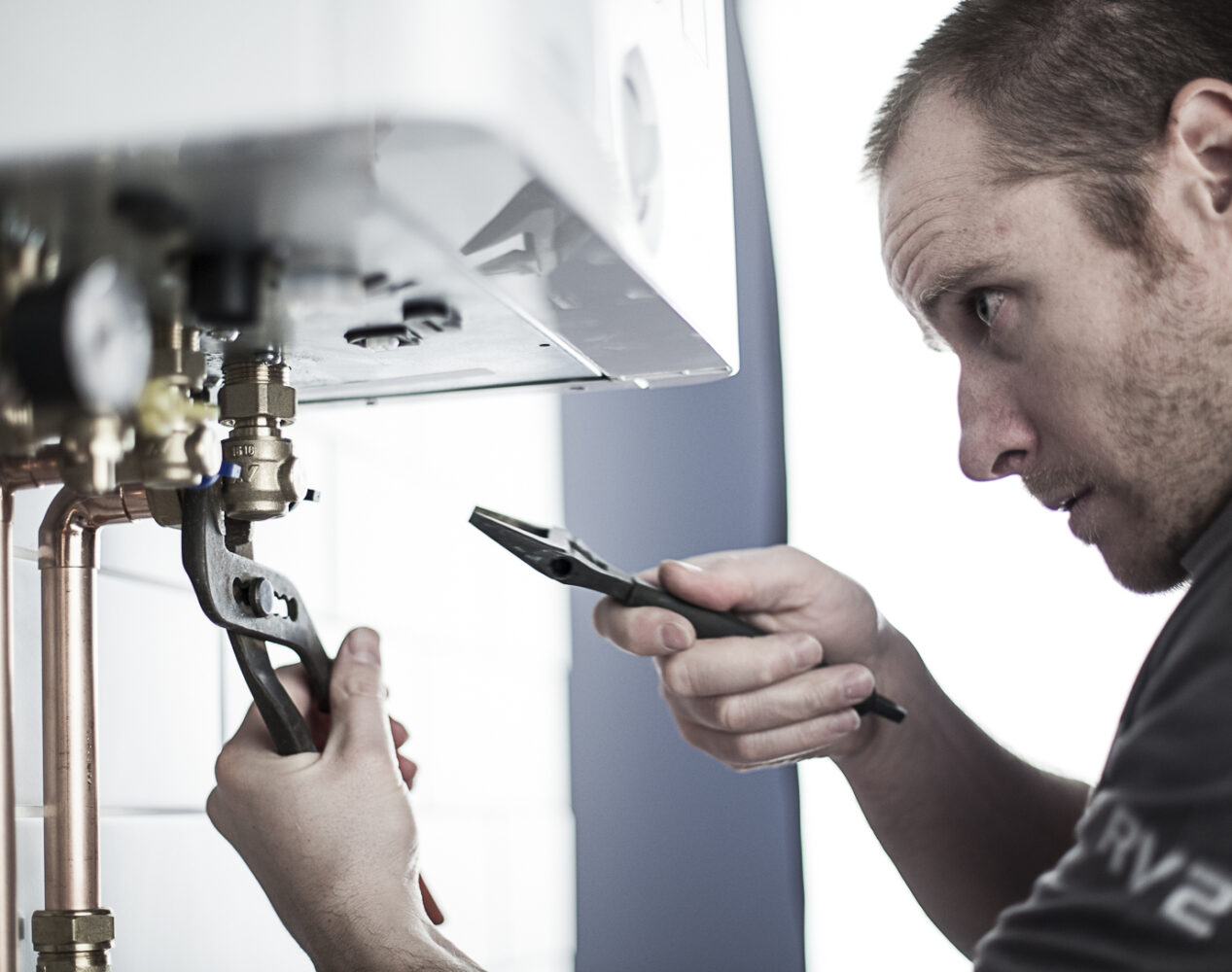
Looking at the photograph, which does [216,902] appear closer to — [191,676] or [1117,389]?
[191,676]

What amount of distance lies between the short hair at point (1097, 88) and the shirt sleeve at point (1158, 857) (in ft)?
0.92

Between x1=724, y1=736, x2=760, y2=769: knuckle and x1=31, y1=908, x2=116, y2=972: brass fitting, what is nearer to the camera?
x1=31, y1=908, x2=116, y2=972: brass fitting

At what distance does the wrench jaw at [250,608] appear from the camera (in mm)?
469

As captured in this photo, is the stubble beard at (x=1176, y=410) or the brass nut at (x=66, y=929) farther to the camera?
the stubble beard at (x=1176, y=410)

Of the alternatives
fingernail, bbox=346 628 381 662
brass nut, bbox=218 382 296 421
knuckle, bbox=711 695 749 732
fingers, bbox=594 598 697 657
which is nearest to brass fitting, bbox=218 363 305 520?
brass nut, bbox=218 382 296 421

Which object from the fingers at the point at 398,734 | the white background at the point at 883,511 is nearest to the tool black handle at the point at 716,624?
the fingers at the point at 398,734

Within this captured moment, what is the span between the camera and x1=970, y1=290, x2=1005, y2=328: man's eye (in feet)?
2.27

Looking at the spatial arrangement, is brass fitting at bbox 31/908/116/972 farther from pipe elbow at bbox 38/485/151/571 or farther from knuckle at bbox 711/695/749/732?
knuckle at bbox 711/695/749/732

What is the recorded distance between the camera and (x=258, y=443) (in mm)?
458

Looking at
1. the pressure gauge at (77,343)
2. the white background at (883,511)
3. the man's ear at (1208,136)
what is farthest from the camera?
the white background at (883,511)

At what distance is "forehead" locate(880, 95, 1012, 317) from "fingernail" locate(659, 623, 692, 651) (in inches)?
10.3

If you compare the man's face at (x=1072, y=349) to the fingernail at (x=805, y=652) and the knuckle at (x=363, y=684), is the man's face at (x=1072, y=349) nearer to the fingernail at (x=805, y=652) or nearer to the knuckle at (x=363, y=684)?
the fingernail at (x=805, y=652)

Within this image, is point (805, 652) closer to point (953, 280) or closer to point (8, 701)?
point (953, 280)

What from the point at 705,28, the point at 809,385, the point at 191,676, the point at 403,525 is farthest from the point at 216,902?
the point at 809,385
